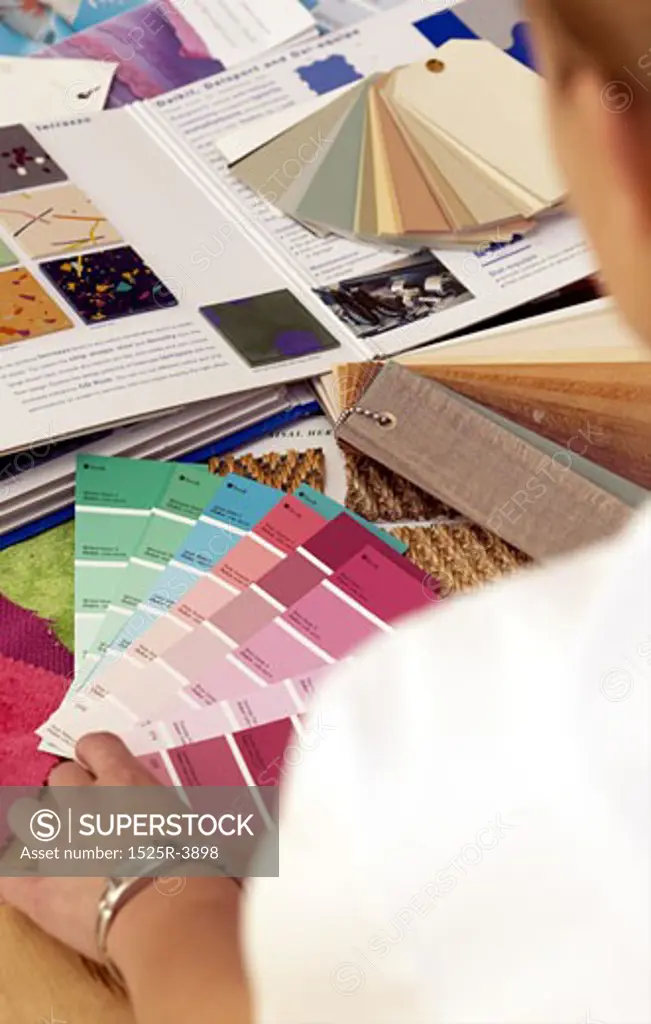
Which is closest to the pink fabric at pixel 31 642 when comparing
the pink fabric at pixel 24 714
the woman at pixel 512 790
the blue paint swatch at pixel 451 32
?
the pink fabric at pixel 24 714

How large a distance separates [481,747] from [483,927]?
2.0 inches

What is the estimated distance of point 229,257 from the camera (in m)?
1.02

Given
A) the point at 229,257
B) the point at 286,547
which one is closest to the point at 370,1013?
the point at 286,547

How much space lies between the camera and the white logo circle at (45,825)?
69 centimetres

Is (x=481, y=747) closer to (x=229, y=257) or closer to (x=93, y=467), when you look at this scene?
(x=93, y=467)

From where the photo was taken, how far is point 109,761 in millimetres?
699

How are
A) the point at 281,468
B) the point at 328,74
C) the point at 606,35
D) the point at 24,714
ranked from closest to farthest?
1. the point at 606,35
2. the point at 24,714
3. the point at 281,468
4. the point at 328,74

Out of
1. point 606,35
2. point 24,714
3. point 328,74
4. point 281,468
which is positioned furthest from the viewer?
point 328,74

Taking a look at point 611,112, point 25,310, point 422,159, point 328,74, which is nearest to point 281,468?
point 25,310

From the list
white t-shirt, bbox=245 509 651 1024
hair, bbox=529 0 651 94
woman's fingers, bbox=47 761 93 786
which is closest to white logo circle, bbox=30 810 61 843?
woman's fingers, bbox=47 761 93 786

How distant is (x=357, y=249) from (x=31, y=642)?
16.4 inches

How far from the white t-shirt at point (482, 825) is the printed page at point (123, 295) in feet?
1.55

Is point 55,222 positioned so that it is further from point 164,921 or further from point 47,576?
point 164,921

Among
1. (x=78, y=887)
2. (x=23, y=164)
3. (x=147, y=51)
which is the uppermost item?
(x=147, y=51)
